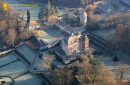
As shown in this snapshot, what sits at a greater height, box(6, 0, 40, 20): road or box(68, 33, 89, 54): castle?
box(6, 0, 40, 20): road

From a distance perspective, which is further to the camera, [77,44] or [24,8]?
[24,8]

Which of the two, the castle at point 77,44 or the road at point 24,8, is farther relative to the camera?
the road at point 24,8

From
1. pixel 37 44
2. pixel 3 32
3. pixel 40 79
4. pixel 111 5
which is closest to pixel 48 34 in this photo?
pixel 37 44

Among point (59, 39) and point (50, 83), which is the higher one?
point (59, 39)

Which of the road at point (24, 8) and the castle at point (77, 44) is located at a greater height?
the road at point (24, 8)

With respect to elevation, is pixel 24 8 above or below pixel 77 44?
above

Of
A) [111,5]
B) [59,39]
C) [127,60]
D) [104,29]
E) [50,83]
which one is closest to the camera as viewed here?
[50,83]

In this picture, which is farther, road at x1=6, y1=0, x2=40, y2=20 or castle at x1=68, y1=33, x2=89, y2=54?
road at x1=6, y1=0, x2=40, y2=20

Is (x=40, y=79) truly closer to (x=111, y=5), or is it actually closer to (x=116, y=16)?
(x=116, y=16)
